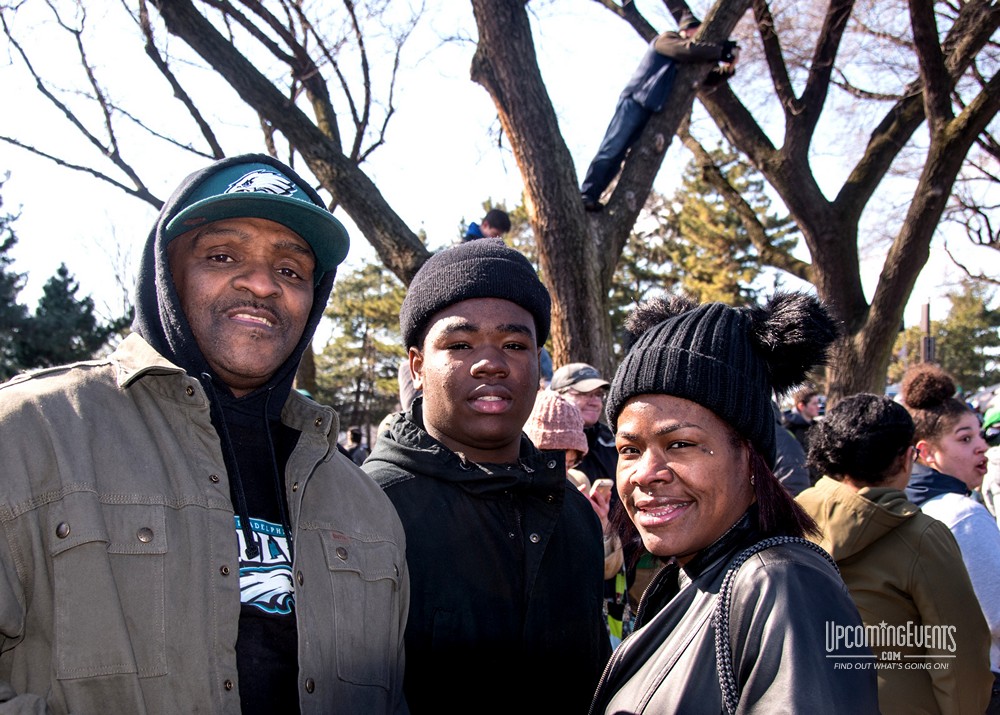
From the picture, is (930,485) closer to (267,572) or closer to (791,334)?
(791,334)

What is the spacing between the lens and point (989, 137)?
1302 centimetres

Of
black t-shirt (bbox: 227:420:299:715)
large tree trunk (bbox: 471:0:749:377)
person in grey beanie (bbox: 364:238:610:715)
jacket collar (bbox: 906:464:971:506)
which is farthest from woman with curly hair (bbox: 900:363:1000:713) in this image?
black t-shirt (bbox: 227:420:299:715)

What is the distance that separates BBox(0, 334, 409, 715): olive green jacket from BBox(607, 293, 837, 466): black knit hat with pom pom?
89 cm

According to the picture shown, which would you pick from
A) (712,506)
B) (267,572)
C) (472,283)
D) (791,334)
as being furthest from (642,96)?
(267,572)

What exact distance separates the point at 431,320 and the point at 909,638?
85.2 inches

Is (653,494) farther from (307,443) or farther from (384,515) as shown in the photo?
(307,443)

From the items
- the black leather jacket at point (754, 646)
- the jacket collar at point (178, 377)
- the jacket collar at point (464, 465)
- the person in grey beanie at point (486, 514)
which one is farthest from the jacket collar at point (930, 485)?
the jacket collar at point (178, 377)

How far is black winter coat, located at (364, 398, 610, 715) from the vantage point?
7.55 feet

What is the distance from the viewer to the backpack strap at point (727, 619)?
5.28 feet

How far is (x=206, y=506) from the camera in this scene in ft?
6.02

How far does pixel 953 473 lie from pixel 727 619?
3271 millimetres

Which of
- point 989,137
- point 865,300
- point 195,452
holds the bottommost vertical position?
point 195,452

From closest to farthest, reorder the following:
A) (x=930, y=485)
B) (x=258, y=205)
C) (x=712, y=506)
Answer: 1. (x=712, y=506)
2. (x=258, y=205)
3. (x=930, y=485)

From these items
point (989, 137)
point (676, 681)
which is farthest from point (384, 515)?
point (989, 137)
